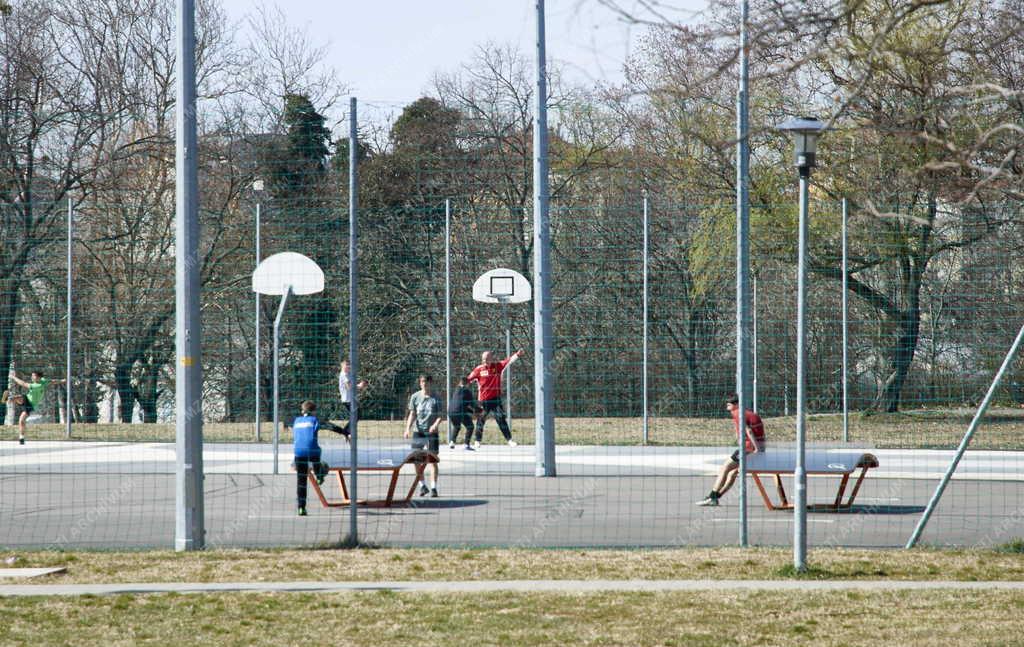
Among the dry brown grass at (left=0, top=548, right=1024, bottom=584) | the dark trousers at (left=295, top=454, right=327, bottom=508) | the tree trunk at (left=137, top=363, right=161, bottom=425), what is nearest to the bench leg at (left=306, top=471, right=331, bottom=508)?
the dark trousers at (left=295, top=454, right=327, bottom=508)

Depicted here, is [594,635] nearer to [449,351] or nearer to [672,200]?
[449,351]

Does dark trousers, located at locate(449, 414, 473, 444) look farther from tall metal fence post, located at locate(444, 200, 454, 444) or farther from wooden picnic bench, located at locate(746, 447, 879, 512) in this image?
wooden picnic bench, located at locate(746, 447, 879, 512)

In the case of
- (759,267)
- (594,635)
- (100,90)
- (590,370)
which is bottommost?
(594,635)

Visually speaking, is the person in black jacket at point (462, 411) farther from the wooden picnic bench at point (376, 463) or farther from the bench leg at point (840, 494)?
the bench leg at point (840, 494)

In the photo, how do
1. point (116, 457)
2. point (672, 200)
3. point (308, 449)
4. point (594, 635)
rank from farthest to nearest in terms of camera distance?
1. point (672, 200)
2. point (116, 457)
3. point (308, 449)
4. point (594, 635)

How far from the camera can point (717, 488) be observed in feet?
52.1

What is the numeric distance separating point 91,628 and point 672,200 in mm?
21584

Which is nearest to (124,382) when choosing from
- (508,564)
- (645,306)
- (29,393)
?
(29,393)

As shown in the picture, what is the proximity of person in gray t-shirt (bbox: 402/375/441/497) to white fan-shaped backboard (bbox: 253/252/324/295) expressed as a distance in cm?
239

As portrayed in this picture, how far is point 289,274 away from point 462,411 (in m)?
4.66

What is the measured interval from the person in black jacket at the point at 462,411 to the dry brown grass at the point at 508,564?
37.0 feet

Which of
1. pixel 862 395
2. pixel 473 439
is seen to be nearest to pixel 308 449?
pixel 473 439

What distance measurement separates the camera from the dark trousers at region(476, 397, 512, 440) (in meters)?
23.7

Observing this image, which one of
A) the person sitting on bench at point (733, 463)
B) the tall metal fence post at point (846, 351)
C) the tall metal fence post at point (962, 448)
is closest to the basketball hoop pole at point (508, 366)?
the tall metal fence post at point (846, 351)
